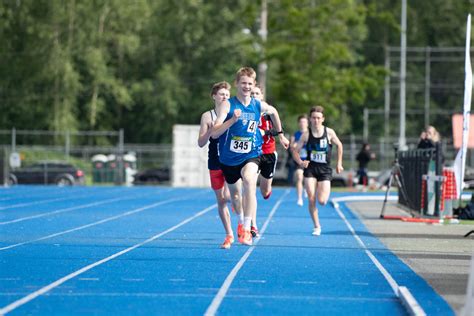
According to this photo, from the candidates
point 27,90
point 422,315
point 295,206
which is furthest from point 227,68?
point 422,315

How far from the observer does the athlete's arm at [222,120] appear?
14055 millimetres

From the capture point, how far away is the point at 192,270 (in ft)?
40.2

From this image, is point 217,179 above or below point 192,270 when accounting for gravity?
above

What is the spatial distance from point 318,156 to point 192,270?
620cm

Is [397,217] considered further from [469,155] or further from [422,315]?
[469,155]

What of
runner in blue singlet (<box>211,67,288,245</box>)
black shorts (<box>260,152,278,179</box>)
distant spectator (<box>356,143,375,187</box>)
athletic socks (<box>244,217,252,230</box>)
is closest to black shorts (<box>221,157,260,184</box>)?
runner in blue singlet (<box>211,67,288,245</box>)

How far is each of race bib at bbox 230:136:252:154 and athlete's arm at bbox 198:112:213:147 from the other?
324mm

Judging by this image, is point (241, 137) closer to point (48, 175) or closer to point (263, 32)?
point (48, 175)

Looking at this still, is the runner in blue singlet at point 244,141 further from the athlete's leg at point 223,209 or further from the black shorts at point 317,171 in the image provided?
the black shorts at point 317,171

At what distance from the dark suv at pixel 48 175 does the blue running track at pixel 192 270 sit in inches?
1213

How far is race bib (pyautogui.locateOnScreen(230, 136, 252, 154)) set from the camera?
14.8 m

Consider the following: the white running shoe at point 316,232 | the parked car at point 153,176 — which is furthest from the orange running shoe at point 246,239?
the parked car at point 153,176

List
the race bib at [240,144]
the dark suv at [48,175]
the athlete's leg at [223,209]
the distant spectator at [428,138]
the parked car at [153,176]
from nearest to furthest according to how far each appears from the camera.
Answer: the race bib at [240,144], the athlete's leg at [223,209], the distant spectator at [428,138], the dark suv at [48,175], the parked car at [153,176]

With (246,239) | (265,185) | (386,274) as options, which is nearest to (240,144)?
(246,239)
